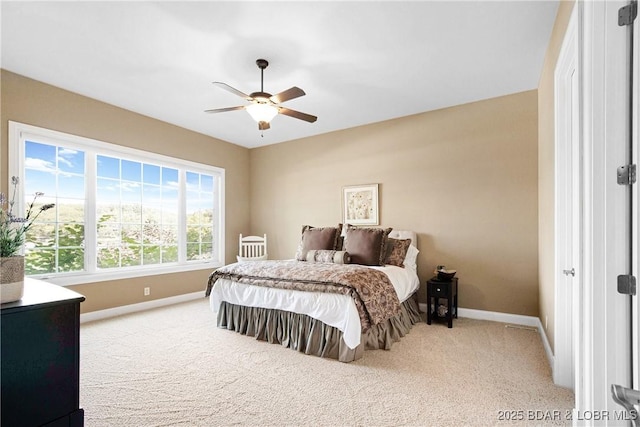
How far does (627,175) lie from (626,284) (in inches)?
16.7

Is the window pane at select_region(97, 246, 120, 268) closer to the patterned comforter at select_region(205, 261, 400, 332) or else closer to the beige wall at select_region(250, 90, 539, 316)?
the patterned comforter at select_region(205, 261, 400, 332)

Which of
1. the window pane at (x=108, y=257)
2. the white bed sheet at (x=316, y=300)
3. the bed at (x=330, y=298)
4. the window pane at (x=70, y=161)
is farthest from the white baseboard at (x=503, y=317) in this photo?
the window pane at (x=70, y=161)

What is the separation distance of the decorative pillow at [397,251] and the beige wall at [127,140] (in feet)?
10.1

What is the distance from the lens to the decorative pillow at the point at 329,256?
153 inches

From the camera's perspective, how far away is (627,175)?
4.05 ft

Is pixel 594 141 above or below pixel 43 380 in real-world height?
above

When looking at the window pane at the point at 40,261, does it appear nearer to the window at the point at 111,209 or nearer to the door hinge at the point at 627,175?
the window at the point at 111,209

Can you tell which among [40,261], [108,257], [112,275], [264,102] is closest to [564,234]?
[264,102]

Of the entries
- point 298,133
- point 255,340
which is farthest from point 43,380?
point 298,133

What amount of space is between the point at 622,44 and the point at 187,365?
337 centimetres

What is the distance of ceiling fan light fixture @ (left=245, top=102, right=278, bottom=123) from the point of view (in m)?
2.96

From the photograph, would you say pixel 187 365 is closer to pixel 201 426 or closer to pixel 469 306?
pixel 201 426

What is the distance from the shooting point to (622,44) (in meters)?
1.26

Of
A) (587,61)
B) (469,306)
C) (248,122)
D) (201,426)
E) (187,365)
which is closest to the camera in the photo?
(587,61)
